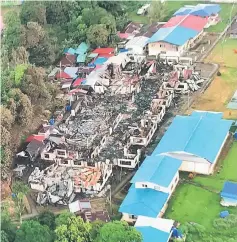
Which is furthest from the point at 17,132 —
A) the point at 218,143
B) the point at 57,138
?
the point at 218,143

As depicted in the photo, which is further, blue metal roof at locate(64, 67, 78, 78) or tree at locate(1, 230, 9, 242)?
blue metal roof at locate(64, 67, 78, 78)

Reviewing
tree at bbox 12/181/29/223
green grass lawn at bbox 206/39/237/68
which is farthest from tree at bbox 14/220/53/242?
green grass lawn at bbox 206/39/237/68

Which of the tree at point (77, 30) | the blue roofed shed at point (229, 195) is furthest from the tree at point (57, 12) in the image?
the blue roofed shed at point (229, 195)

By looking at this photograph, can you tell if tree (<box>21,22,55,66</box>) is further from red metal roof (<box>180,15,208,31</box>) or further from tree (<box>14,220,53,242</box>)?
tree (<box>14,220,53,242</box>)

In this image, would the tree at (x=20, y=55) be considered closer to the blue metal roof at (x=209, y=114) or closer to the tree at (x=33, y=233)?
the blue metal roof at (x=209, y=114)

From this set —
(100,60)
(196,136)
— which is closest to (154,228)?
(196,136)

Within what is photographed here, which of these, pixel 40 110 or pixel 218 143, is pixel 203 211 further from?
pixel 40 110
